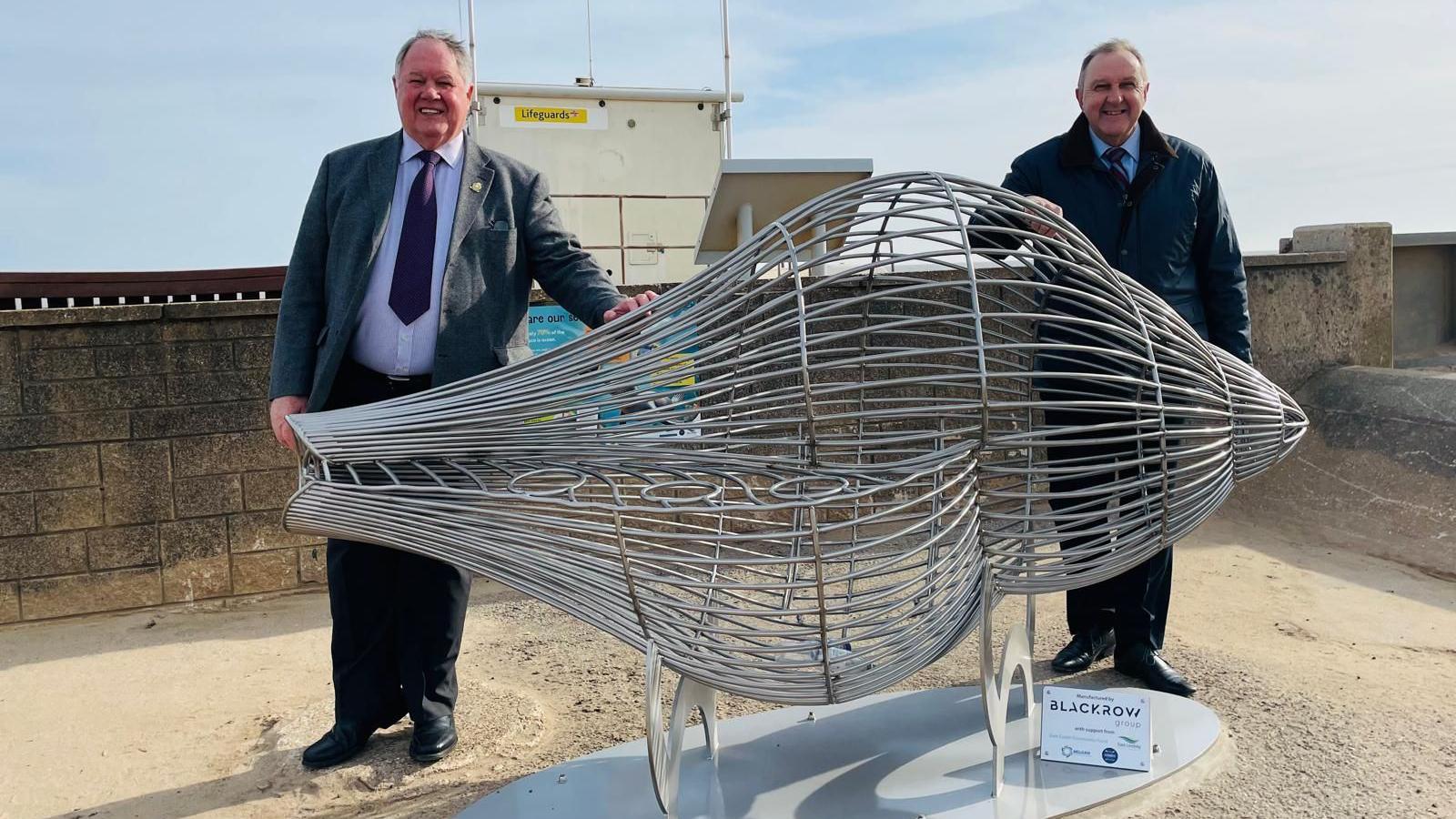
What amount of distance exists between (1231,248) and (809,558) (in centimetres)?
238

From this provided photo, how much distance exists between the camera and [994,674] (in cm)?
300

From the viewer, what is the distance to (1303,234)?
755cm

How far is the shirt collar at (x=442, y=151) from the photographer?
339cm

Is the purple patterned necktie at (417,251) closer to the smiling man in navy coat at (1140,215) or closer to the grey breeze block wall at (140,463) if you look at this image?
the smiling man in navy coat at (1140,215)

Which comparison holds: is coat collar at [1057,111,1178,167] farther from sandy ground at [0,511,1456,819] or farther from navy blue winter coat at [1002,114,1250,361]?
sandy ground at [0,511,1456,819]

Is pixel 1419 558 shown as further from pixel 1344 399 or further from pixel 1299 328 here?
pixel 1299 328

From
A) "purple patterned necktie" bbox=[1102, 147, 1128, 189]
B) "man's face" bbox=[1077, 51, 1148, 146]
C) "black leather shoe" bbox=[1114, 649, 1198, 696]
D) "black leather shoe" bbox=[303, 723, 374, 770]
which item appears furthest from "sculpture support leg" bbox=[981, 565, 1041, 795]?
"black leather shoe" bbox=[303, 723, 374, 770]

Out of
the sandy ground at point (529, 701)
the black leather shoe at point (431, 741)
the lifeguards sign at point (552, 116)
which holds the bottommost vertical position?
the sandy ground at point (529, 701)

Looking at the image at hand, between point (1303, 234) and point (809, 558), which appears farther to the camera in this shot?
point (1303, 234)

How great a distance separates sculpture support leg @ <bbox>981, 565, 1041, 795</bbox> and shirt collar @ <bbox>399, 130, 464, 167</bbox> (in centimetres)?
206

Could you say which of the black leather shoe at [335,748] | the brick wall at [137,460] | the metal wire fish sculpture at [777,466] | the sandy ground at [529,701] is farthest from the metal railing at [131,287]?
the metal wire fish sculpture at [777,466]

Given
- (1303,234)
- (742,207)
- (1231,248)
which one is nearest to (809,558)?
(1231,248)

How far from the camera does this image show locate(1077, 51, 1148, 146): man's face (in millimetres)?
3625

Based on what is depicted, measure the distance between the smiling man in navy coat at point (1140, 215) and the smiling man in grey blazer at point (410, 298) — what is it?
1687mm
